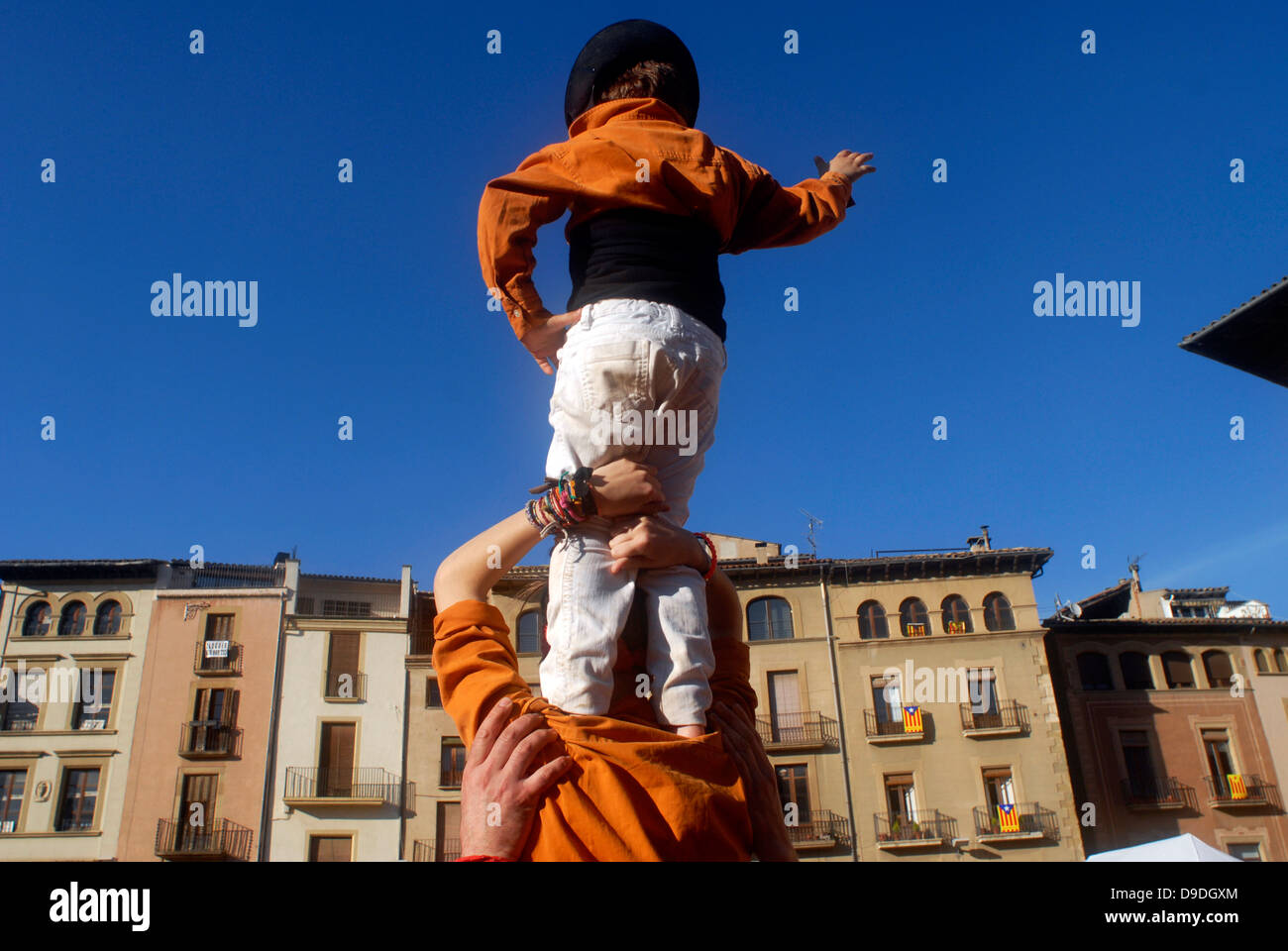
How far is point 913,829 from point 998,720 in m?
4.32

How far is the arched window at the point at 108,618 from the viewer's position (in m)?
33.5

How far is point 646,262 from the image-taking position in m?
4.84

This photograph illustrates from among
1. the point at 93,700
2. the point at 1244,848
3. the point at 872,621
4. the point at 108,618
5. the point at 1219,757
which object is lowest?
→ the point at 1244,848

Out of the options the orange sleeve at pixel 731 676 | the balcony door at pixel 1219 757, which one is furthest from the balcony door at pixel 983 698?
the orange sleeve at pixel 731 676

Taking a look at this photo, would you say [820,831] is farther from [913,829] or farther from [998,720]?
[998,720]

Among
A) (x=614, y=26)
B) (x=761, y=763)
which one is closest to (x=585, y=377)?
(x=761, y=763)

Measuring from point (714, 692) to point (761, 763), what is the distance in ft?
1.37

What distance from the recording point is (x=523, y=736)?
163 inches

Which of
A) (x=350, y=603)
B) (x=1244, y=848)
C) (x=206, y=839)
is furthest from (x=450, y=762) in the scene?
(x=1244, y=848)

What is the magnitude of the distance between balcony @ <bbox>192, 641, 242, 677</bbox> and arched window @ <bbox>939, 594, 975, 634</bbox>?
893 inches

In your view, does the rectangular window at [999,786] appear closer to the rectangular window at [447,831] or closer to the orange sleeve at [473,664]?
the rectangular window at [447,831]

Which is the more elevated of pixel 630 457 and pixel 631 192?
pixel 631 192

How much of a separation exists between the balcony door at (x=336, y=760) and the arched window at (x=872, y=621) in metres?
16.4
